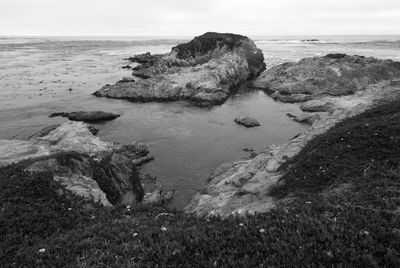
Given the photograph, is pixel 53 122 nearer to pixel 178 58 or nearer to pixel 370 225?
pixel 370 225

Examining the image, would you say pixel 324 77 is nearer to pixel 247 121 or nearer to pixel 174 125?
pixel 247 121

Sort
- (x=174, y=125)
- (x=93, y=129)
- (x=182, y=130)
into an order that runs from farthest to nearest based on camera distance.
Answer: (x=174, y=125)
(x=182, y=130)
(x=93, y=129)

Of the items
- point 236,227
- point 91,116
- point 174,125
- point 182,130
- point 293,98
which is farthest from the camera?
point 293,98

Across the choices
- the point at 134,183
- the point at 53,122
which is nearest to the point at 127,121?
the point at 53,122

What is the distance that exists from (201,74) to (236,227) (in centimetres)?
4221

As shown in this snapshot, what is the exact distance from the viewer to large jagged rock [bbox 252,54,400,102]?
142 ft

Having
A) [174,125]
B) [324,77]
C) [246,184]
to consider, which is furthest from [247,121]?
[324,77]

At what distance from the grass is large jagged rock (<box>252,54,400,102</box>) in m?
30.7

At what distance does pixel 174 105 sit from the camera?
39.0 m

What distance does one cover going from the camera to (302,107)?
36.5 metres

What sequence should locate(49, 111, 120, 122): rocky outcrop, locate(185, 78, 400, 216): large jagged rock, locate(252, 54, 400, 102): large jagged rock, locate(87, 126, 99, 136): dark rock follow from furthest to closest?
locate(252, 54, 400, 102): large jagged rock
locate(49, 111, 120, 122): rocky outcrop
locate(87, 126, 99, 136): dark rock
locate(185, 78, 400, 216): large jagged rock

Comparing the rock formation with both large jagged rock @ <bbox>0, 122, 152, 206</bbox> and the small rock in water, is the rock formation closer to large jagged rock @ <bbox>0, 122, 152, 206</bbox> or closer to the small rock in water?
large jagged rock @ <bbox>0, 122, 152, 206</bbox>

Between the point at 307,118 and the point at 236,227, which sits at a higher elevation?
the point at 236,227

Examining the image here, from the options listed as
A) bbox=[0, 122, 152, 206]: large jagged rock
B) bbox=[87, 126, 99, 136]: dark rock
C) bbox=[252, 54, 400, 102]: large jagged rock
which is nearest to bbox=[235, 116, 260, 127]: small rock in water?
bbox=[0, 122, 152, 206]: large jagged rock
